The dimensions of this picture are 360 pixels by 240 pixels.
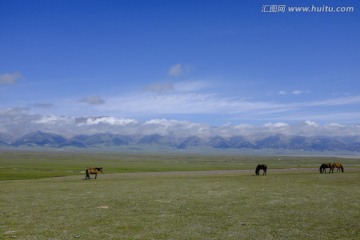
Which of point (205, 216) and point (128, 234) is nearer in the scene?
point (128, 234)

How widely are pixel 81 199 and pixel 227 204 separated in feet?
42.9

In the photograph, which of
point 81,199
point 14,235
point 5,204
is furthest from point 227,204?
point 5,204

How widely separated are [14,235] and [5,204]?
41.7 feet

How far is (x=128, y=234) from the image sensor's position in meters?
19.2

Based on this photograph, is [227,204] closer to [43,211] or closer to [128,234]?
[128,234]

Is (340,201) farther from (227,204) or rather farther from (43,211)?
(43,211)

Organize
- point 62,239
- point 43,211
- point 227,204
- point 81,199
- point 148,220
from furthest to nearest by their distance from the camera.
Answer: point 81,199 → point 227,204 → point 43,211 → point 148,220 → point 62,239

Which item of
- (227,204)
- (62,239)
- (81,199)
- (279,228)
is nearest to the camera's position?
(62,239)

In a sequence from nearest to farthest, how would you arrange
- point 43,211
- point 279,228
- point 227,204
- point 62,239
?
point 62,239 → point 279,228 → point 43,211 → point 227,204

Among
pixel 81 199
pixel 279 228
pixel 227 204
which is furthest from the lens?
pixel 81 199

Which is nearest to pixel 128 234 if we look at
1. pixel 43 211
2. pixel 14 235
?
pixel 14 235

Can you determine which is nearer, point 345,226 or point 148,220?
point 345,226

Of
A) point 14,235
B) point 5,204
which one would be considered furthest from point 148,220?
point 5,204

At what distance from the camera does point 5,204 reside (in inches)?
1190
